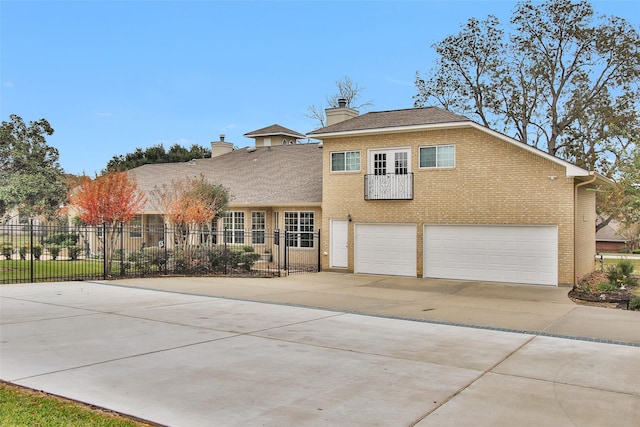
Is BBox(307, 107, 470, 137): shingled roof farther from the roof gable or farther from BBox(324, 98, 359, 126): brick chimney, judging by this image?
BBox(324, 98, 359, 126): brick chimney

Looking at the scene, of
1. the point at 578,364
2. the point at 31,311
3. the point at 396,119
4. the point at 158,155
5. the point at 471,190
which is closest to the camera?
the point at 578,364

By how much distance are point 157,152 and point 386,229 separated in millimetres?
42110

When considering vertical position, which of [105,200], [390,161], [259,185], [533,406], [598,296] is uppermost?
[390,161]

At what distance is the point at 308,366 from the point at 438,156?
13524mm

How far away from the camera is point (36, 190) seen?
84.7 ft

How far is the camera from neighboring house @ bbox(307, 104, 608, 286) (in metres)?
17.7

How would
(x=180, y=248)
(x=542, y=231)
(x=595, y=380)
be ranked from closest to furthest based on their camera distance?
(x=595, y=380)
(x=542, y=231)
(x=180, y=248)

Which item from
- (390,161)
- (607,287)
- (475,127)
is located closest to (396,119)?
(390,161)

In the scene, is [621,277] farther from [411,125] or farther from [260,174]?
[260,174]

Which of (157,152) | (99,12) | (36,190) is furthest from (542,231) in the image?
(157,152)

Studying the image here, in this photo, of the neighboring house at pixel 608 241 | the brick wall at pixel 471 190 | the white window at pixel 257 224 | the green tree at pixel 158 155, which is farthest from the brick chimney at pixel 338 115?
the neighboring house at pixel 608 241

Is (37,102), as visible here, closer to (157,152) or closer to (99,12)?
(99,12)

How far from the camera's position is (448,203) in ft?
63.6

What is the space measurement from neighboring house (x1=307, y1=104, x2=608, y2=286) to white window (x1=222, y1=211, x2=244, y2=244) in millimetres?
6125
